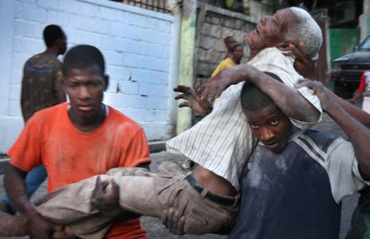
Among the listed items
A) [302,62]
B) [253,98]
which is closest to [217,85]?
[253,98]

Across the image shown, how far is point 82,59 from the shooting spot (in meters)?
2.19

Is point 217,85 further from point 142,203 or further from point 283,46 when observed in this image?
point 142,203

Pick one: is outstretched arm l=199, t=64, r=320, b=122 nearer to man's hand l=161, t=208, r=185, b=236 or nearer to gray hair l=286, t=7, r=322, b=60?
gray hair l=286, t=7, r=322, b=60

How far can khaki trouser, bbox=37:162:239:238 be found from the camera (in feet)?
6.49

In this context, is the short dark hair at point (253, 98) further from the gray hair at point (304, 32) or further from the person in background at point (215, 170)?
the gray hair at point (304, 32)

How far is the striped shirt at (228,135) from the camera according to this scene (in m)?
1.96

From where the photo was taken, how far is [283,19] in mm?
2074

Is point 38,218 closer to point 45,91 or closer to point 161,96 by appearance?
point 45,91

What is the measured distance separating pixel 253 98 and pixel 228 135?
0.63 feet

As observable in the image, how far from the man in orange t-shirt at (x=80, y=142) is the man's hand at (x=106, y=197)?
150 millimetres

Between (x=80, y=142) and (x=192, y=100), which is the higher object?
(x=192, y=100)

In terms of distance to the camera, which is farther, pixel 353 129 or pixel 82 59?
pixel 82 59

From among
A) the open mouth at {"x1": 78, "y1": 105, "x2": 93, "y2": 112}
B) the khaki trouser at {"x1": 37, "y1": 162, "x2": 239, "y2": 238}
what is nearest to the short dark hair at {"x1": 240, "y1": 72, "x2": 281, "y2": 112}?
the khaki trouser at {"x1": 37, "y1": 162, "x2": 239, "y2": 238}

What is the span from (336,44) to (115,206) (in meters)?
14.8
